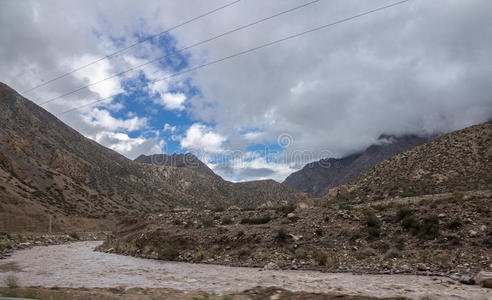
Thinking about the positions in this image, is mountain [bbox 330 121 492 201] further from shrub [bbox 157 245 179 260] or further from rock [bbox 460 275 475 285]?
shrub [bbox 157 245 179 260]

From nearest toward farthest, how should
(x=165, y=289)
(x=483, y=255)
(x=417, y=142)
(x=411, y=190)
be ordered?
1. (x=165, y=289)
2. (x=483, y=255)
3. (x=411, y=190)
4. (x=417, y=142)

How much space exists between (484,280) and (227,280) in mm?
9785

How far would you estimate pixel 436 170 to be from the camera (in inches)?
1614

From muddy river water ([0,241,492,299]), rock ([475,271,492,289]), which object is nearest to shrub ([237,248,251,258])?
muddy river water ([0,241,492,299])

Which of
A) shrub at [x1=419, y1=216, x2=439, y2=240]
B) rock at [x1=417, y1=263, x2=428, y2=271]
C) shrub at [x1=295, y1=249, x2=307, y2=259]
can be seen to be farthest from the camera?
shrub at [x1=295, y1=249, x2=307, y2=259]

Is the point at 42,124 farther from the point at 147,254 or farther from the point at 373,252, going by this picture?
the point at 373,252

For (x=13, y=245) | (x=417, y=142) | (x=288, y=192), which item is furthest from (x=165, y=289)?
(x=417, y=142)

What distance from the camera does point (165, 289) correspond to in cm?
1183

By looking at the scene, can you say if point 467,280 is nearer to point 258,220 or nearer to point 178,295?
point 178,295

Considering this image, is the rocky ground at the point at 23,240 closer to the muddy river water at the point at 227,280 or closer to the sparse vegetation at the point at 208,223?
the muddy river water at the point at 227,280

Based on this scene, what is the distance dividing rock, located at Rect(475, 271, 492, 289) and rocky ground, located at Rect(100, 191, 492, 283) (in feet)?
0.90

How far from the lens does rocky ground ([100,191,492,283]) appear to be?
48.8 ft

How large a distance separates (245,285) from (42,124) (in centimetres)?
10579

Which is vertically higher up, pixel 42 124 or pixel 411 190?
pixel 42 124
